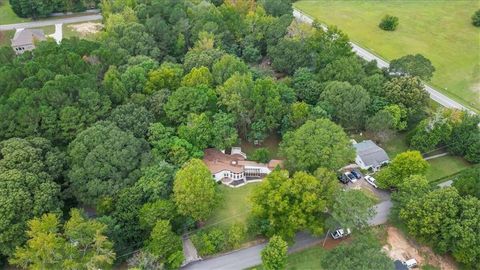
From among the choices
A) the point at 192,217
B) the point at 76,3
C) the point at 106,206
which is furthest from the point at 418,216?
the point at 76,3

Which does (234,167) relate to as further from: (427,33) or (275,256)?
(427,33)

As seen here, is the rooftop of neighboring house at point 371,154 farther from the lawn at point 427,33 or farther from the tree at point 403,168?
the lawn at point 427,33

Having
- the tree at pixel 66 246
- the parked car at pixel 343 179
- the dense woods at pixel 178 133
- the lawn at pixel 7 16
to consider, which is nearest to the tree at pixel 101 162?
the dense woods at pixel 178 133

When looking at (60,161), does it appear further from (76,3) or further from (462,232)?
(76,3)

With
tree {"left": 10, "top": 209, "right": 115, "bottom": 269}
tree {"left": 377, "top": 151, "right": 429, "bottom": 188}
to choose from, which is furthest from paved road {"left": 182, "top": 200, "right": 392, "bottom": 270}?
tree {"left": 377, "top": 151, "right": 429, "bottom": 188}

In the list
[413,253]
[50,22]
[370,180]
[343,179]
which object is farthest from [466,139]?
[50,22]
